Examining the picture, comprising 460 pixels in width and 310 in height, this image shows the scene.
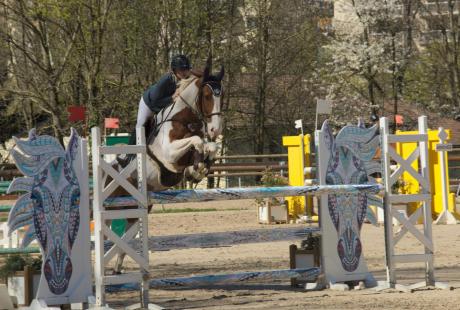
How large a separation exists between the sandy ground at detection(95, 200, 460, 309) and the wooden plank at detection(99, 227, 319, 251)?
0.43 meters

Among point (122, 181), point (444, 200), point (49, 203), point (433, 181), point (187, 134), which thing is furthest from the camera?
point (433, 181)

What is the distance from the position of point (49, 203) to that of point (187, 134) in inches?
76.3

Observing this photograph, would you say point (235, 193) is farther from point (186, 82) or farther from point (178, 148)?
point (186, 82)

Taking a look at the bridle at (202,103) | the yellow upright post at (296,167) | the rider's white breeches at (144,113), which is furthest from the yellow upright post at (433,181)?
the bridle at (202,103)

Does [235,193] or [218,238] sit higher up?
[235,193]

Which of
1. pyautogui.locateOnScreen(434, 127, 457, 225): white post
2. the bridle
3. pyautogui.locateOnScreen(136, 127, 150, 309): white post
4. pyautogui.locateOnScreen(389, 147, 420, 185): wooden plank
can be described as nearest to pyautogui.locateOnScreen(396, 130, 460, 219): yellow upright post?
pyautogui.locateOnScreen(434, 127, 457, 225): white post

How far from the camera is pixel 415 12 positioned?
37969mm

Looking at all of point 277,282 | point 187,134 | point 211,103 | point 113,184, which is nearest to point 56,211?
point 113,184

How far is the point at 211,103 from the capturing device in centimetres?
782

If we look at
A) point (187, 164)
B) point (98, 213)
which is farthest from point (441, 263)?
point (98, 213)

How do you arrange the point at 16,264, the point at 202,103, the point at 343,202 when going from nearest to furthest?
the point at 16,264 → the point at 343,202 → the point at 202,103

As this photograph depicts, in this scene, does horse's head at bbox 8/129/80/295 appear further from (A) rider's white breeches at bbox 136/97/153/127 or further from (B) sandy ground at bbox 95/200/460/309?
(A) rider's white breeches at bbox 136/97/153/127

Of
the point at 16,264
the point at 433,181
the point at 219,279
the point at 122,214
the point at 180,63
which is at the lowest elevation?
the point at 219,279

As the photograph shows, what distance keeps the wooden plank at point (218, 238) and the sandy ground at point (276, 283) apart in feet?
1.40
